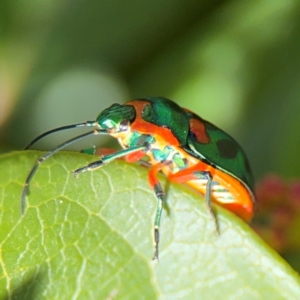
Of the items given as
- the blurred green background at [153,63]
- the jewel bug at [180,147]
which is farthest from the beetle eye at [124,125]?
the blurred green background at [153,63]

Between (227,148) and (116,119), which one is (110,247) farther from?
(227,148)

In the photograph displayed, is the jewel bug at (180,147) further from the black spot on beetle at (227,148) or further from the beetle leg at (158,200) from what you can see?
the beetle leg at (158,200)

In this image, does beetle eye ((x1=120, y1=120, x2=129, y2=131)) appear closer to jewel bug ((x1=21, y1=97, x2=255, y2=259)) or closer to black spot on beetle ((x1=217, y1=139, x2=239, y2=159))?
jewel bug ((x1=21, y1=97, x2=255, y2=259))

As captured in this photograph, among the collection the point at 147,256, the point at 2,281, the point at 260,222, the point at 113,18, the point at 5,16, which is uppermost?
the point at 5,16

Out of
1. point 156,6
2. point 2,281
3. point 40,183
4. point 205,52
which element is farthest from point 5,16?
point 2,281

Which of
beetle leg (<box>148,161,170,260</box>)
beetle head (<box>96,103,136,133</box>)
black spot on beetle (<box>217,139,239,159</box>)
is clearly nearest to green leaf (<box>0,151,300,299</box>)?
beetle leg (<box>148,161,170,260</box>)

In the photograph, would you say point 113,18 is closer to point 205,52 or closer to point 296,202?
point 205,52
